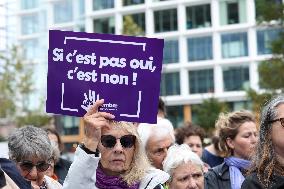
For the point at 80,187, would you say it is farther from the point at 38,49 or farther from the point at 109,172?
the point at 38,49

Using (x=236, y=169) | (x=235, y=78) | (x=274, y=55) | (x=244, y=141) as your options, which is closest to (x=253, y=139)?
(x=244, y=141)

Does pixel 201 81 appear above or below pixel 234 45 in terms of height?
below

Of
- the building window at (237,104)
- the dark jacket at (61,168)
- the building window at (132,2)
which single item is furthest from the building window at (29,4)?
the dark jacket at (61,168)

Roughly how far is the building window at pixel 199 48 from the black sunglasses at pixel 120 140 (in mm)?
43189

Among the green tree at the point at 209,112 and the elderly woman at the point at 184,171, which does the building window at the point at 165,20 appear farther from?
the elderly woman at the point at 184,171

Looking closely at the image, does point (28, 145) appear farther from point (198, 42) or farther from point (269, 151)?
point (198, 42)

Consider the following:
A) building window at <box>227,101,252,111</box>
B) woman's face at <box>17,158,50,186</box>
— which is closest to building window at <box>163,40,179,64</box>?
building window at <box>227,101,252,111</box>

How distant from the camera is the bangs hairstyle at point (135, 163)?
373cm

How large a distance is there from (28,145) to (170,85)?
43820 mm

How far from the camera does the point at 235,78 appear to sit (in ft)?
151

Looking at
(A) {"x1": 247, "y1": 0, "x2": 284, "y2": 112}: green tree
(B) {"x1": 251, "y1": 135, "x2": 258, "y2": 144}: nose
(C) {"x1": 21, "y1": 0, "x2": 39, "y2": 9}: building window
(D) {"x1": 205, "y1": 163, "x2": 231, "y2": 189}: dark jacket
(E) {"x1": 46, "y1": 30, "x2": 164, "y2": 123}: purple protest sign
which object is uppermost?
(C) {"x1": 21, "y1": 0, "x2": 39, "y2": 9}: building window

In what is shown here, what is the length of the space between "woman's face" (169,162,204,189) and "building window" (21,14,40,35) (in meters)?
57.3

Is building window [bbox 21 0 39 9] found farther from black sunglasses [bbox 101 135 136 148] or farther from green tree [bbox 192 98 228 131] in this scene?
black sunglasses [bbox 101 135 136 148]

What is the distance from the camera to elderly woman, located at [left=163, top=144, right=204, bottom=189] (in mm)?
4594
